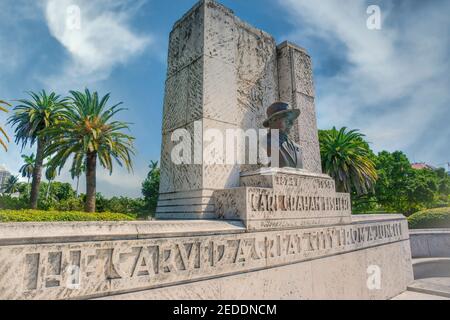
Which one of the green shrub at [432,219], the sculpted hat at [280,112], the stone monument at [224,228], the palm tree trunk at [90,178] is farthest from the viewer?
the palm tree trunk at [90,178]

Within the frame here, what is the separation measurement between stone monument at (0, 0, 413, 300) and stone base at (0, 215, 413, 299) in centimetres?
1

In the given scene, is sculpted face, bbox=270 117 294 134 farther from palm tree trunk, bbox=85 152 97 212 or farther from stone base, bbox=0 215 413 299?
palm tree trunk, bbox=85 152 97 212

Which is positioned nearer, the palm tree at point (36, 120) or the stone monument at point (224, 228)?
the stone monument at point (224, 228)

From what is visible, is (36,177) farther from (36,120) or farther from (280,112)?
(280,112)

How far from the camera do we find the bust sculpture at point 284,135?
16.1 feet

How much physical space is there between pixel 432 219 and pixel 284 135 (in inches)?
652

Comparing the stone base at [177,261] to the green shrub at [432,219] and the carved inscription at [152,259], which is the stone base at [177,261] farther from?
the green shrub at [432,219]

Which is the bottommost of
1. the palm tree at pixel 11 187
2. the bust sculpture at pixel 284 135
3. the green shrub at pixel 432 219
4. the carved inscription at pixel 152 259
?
the green shrub at pixel 432 219

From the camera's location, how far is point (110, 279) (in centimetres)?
246

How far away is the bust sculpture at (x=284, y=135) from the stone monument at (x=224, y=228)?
12.5 inches

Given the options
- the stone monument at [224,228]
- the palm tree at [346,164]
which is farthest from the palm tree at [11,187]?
the stone monument at [224,228]

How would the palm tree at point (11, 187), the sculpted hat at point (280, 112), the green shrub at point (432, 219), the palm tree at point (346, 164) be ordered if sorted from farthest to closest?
the palm tree at point (11, 187), the palm tree at point (346, 164), the green shrub at point (432, 219), the sculpted hat at point (280, 112)
